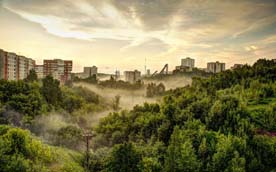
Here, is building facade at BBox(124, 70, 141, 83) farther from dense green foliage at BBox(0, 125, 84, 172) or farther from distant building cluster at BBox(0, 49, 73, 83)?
dense green foliage at BBox(0, 125, 84, 172)

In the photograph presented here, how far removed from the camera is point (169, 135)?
13102mm

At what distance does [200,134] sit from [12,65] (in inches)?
1093

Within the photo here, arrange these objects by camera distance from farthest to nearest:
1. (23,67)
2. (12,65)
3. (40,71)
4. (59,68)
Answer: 1. (40,71)
2. (59,68)
3. (23,67)
4. (12,65)

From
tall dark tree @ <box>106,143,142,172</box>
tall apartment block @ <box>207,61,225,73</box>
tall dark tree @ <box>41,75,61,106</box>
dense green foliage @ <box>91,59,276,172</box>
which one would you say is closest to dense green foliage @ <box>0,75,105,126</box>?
tall dark tree @ <box>41,75,61,106</box>

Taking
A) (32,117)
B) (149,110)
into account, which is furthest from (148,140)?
(32,117)

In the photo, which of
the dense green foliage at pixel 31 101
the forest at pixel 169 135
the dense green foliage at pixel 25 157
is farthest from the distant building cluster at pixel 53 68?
the dense green foliage at pixel 25 157

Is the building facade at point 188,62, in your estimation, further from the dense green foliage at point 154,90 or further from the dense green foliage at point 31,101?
the dense green foliage at point 31,101

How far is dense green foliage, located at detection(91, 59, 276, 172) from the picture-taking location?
995cm

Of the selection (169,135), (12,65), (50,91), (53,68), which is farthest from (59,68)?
(169,135)

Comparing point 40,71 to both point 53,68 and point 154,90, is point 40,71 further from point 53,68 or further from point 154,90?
point 154,90

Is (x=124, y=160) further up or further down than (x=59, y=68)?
further down

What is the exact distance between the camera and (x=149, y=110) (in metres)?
17.1

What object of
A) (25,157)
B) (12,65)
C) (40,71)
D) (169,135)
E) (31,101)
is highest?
(12,65)

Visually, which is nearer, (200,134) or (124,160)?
(124,160)
